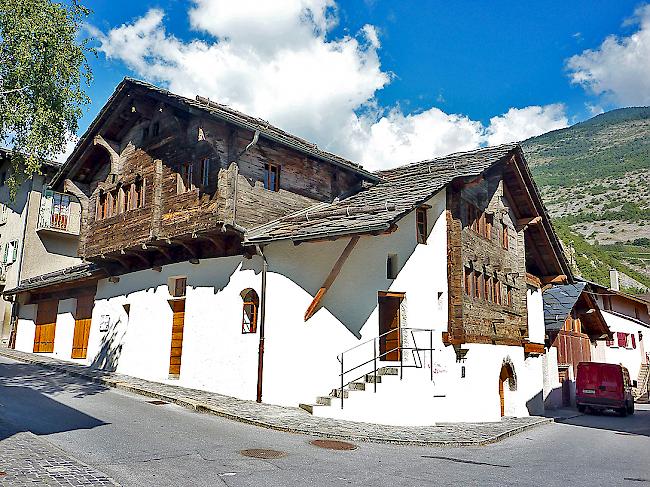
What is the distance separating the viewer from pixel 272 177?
56.9 ft

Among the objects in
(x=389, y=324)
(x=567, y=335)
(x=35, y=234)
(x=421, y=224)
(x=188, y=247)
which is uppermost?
(x=35, y=234)

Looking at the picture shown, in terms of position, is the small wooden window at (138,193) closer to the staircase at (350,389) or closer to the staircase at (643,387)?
the staircase at (350,389)

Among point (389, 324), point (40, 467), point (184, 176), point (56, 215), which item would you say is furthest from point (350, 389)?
point (56, 215)

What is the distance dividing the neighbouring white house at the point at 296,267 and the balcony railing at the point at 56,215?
30.8 feet

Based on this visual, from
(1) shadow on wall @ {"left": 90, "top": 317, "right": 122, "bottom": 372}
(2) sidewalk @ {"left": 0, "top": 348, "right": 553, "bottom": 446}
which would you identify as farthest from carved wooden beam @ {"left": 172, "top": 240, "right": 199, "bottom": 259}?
(1) shadow on wall @ {"left": 90, "top": 317, "right": 122, "bottom": 372}

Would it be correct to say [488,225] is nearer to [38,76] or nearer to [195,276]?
[195,276]

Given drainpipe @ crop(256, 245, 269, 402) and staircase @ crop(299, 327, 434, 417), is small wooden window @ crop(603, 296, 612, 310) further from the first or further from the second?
drainpipe @ crop(256, 245, 269, 402)

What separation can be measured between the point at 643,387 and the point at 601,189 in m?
98.1

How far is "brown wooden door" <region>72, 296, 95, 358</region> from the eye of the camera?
23.6 meters

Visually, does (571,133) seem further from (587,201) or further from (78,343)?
(78,343)

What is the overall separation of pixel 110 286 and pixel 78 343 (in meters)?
3.75

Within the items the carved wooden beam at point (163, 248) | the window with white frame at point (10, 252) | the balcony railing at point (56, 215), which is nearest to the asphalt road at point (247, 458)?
the carved wooden beam at point (163, 248)

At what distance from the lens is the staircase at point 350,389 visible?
1423 cm

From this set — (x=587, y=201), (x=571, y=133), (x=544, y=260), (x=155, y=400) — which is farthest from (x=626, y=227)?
(x=155, y=400)
